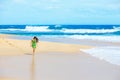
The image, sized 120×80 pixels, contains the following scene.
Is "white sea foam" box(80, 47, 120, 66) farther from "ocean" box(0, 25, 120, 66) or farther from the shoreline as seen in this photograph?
the shoreline

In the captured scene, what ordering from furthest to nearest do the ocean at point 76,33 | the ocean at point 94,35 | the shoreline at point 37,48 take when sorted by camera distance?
the ocean at point 76,33, the shoreline at point 37,48, the ocean at point 94,35

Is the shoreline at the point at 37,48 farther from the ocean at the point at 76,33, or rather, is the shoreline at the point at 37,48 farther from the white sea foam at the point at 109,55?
the ocean at the point at 76,33

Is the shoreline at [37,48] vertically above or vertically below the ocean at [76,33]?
above

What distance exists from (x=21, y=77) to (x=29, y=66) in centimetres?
171

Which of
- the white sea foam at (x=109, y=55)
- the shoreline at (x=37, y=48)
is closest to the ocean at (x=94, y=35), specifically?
the white sea foam at (x=109, y=55)

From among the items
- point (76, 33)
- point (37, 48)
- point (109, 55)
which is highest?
point (109, 55)

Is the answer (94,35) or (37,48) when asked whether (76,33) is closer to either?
(94,35)

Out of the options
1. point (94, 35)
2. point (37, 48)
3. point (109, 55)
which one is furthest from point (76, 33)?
point (109, 55)

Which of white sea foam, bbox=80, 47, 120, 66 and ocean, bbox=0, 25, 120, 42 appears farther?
ocean, bbox=0, 25, 120, 42

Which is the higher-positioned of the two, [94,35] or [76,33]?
[94,35]

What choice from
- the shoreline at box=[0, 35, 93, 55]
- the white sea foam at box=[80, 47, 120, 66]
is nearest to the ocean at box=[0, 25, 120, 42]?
the shoreline at box=[0, 35, 93, 55]

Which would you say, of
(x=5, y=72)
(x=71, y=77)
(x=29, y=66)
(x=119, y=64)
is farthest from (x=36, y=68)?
(x=119, y=64)

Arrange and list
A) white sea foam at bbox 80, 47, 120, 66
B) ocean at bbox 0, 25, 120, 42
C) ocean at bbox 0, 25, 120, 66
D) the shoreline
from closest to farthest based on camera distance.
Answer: white sea foam at bbox 80, 47, 120, 66 → ocean at bbox 0, 25, 120, 66 → the shoreline → ocean at bbox 0, 25, 120, 42

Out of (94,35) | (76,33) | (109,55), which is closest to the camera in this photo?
(109,55)
